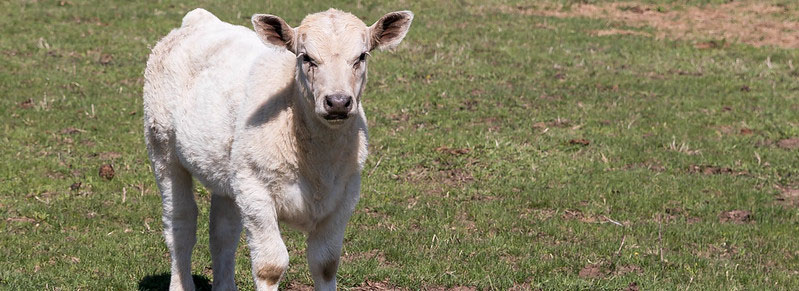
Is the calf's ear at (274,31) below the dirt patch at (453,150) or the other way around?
the other way around

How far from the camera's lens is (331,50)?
6.75 m

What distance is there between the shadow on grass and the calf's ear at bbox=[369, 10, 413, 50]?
3.17m

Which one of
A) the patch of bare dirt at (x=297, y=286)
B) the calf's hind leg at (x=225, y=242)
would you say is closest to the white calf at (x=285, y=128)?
the calf's hind leg at (x=225, y=242)

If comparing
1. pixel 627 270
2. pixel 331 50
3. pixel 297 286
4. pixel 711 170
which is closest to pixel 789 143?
pixel 711 170

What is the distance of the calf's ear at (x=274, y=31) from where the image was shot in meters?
6.86

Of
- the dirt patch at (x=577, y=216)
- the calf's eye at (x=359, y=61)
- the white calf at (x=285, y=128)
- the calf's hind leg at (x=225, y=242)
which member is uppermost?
the calf's eye at (x=359, y=61)

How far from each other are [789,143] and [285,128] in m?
10.2

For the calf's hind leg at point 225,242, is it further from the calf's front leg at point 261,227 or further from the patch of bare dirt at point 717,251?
the patch of bare dirt at point 717,251

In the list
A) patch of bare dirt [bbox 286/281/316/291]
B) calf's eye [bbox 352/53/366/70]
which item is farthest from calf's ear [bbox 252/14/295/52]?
patch of bare dirt [bbox 286/281/316/291]

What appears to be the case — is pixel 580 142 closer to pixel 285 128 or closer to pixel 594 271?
pixel 594 271

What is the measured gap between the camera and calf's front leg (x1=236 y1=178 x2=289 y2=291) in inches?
276

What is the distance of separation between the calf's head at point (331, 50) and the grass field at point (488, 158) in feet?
8.52

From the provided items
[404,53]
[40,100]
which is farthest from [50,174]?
[404,53]

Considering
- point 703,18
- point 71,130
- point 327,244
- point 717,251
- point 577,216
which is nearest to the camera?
point 327,244
